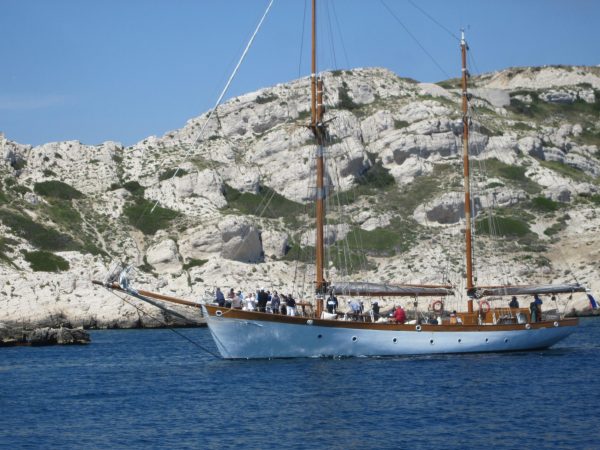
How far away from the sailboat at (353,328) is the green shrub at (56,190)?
54.5 metres

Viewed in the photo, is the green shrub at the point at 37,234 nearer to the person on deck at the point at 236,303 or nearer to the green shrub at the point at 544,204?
the person on deck at the point at 236,303

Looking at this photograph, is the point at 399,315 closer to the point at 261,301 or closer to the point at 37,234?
the point at 261,301

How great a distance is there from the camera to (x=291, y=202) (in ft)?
332

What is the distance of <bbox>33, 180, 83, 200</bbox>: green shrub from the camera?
9556 centimetres

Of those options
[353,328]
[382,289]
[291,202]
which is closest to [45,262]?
[291,202]

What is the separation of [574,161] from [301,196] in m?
35.8

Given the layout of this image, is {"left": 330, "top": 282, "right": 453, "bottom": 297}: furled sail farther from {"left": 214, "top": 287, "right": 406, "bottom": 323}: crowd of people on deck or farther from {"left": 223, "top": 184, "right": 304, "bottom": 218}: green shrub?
{"left": 223, "top": 184, "right": 304, "bottom": 218}: green shrub

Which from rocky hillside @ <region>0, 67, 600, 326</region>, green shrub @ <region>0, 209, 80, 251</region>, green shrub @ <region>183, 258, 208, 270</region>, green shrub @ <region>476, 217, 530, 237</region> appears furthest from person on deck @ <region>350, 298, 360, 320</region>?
green shrub @ <region>476, 217, 530, 237</region>

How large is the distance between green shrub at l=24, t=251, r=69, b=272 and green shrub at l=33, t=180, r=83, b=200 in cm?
1562

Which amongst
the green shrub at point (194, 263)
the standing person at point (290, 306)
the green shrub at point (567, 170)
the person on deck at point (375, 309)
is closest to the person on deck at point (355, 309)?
the person on deck at point (375, 309)

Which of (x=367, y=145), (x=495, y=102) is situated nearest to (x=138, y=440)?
(x=367, y=145)

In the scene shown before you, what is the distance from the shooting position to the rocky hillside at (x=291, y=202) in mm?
79125

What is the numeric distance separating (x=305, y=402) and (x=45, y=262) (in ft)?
172

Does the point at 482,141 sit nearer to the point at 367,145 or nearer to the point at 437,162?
the point at 437,162
